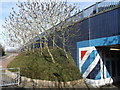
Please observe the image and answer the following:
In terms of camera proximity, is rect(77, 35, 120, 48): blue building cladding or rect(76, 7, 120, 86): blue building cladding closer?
rect(77, 35, 120, 48): blue building cladding

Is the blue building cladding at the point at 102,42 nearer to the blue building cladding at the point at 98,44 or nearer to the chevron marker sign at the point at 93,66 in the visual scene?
the blue building cladding at the point at 98,44

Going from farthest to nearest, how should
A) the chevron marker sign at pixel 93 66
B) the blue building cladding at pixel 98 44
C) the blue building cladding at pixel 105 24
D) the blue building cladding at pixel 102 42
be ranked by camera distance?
the chevron marker sign at pixel 93 66 → the blue building cladding at pixel 98 44 → the blue building cladding at pixel 105 24 → the blue building cladding at pixel 102 42

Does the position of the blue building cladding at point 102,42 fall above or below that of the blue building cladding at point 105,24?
below

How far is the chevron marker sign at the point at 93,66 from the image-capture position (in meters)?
8.23

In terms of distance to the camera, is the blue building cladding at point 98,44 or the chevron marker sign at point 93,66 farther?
the chevron marker sign at point 93,66

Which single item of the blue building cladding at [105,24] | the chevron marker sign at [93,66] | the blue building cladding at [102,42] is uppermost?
the blue building cladding at [105,24]

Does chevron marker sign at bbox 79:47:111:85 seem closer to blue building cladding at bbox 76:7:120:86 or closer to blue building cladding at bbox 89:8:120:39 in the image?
blue building cladding at bbox 76:7:120:86

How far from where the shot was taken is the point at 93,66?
8305mm

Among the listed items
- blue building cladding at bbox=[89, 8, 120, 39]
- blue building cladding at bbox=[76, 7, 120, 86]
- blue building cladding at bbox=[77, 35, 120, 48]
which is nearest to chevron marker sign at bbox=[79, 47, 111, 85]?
blue building cladding at bbox=[76, 7, 120, 86]

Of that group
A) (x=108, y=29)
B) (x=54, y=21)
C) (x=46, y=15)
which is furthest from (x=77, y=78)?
(x=46, y=15)

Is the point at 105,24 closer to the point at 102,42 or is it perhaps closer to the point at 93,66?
the point at 102,42

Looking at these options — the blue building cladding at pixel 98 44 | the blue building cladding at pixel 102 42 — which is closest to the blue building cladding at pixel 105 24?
the blue building cladding at pixel 98 44

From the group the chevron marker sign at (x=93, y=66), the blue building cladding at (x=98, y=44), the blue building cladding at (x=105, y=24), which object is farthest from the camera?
the chevron marker sign at (x=93, y=66)

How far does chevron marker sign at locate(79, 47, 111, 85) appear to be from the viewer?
823 cm
